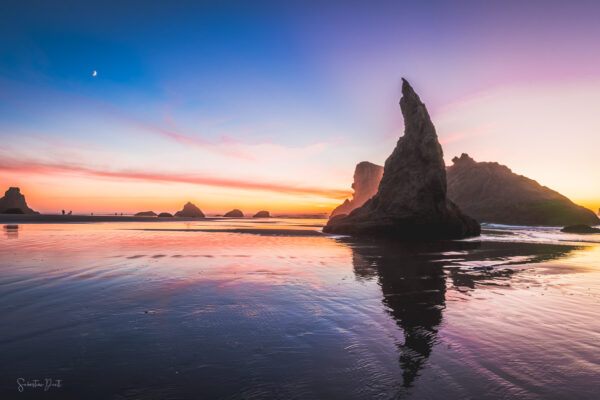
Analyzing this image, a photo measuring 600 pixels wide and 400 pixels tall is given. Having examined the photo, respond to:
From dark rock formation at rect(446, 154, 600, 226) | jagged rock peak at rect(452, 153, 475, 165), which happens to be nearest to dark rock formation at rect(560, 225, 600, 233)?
dark rock formation at rect(446, 154, 600, 226)

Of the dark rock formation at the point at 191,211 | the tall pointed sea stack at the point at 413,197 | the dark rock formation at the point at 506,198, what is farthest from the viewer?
the dark rock formation at the point at 191,211

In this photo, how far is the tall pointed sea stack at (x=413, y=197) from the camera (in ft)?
114

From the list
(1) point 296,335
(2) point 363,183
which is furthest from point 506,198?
(1) point 296,335

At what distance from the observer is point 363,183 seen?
7082 inches

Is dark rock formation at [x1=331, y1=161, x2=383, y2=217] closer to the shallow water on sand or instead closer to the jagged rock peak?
the jagged rock peak

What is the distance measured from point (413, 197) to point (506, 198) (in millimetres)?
87909

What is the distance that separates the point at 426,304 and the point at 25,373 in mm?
8917

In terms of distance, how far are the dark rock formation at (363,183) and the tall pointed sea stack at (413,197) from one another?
13515 cm

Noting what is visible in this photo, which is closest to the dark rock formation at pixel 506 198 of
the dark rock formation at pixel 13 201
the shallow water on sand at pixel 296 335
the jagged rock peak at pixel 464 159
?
the jagged rock peak at pixel 464 159

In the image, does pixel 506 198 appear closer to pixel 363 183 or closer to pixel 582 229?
pixel 582 229

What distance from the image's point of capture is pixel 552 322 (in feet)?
22.7

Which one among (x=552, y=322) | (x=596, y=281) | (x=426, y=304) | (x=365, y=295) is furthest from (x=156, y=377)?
(x=596, y=281)

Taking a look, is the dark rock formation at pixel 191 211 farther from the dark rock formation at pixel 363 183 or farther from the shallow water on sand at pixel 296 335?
the shallow water on sand at pixel 296 335

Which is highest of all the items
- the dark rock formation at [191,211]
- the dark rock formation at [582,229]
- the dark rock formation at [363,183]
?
the dark rock formation at [363,183]
